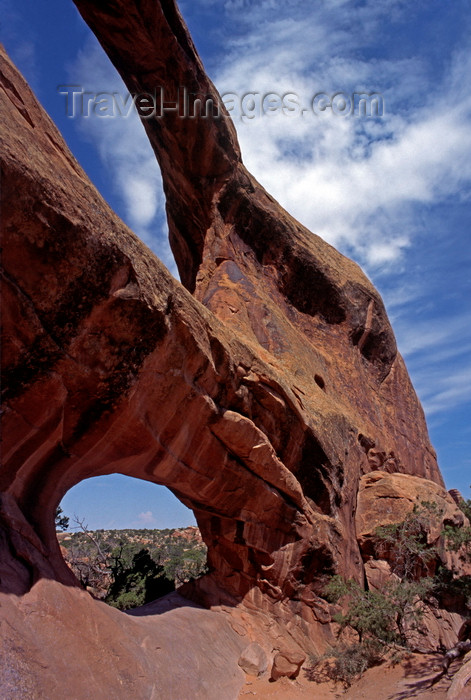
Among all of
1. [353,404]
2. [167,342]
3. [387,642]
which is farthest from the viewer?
[353,404]

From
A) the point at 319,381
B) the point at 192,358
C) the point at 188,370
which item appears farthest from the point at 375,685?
the point at 319,381

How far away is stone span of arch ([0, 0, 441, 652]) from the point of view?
6629mm

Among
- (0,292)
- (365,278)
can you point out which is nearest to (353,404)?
(365,278)

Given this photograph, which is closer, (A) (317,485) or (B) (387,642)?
(B) (387,642)

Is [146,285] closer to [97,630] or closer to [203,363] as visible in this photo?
[203,363]

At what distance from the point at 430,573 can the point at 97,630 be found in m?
12.0

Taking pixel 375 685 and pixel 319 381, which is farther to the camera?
pixel 319 381

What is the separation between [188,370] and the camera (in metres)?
9.03

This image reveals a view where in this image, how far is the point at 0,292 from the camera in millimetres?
6266

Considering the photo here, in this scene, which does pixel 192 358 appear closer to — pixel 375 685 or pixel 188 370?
pixel 188 370

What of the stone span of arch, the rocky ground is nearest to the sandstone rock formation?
the stone span of arch

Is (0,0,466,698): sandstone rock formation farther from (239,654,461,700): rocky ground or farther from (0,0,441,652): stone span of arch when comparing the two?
(239,654,461,700): rocky ground

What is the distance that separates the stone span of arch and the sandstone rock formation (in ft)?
0.13

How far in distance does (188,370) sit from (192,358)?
26cm
